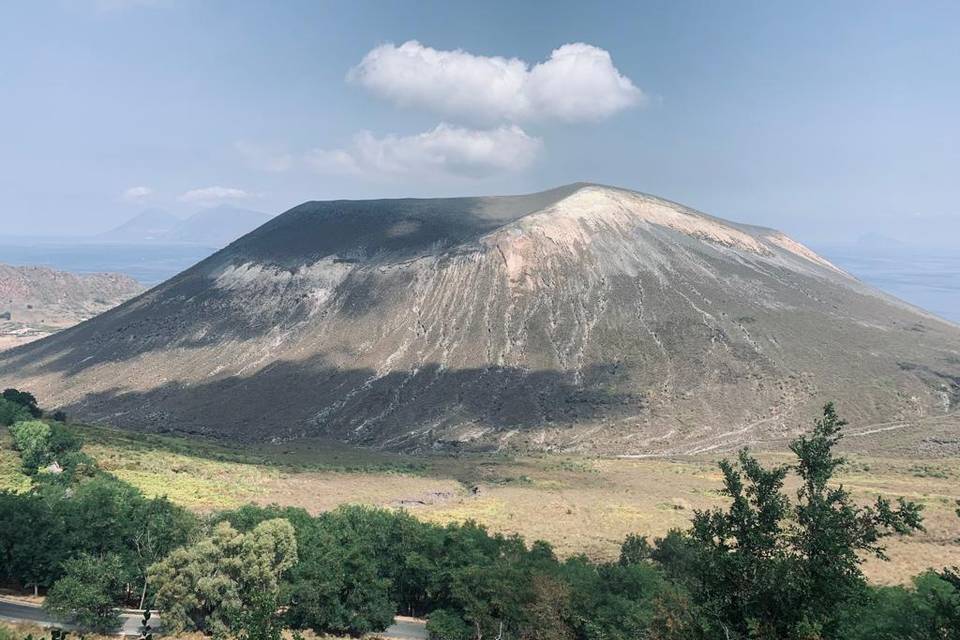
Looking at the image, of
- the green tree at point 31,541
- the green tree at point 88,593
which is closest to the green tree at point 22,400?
the green tree at point 31,541

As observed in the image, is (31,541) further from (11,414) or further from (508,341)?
(508,341)

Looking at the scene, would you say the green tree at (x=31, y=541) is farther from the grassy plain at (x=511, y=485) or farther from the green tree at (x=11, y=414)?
the green tree at (x=11, y=414)

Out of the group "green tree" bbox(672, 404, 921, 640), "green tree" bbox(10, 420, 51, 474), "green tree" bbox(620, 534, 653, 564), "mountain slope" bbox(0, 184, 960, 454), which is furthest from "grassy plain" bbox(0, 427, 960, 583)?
"green tree" bbox(672, 404, 921, 640)

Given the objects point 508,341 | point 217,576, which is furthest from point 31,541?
point 508,341

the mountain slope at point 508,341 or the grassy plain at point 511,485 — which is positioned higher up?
the mountain slope at point 508,341

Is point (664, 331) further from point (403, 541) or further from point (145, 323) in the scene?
point (145, 323)

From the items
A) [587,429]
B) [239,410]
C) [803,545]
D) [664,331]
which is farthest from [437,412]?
[803,545]
